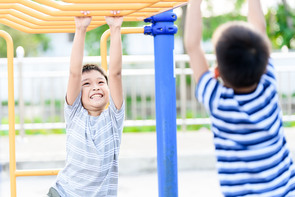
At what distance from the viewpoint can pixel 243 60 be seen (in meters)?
1.59

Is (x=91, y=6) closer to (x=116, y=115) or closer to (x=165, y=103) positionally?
(x=116, y=115)

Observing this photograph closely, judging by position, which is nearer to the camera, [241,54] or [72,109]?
[241,54]

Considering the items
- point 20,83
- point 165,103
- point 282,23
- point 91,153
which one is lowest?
point 91,153

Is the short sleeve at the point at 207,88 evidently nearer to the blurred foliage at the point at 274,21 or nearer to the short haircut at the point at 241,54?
the short haircut at the point at 241,54

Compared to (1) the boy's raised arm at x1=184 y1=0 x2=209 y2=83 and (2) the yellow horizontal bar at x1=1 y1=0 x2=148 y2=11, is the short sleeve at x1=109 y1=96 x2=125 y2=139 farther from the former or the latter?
(1) the boy's raised arm at x1=184 y1=0 x2=209 y2=83

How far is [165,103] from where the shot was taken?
2.54 meters

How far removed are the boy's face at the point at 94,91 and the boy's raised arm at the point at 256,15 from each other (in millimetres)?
821

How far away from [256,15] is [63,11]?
77 centimetres

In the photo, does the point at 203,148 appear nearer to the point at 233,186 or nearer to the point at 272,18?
the point at 233,186

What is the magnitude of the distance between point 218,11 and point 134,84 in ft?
24.1

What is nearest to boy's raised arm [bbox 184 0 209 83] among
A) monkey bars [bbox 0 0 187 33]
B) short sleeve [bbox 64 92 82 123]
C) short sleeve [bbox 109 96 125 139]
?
monkey bars [bbox 0 0 187 33]

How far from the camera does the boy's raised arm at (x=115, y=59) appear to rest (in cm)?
228

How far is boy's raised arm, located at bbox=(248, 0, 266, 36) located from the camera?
1.88 m

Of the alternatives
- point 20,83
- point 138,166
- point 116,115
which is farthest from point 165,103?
point 20,83
